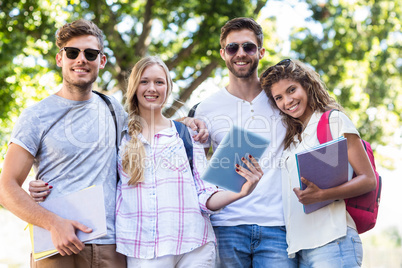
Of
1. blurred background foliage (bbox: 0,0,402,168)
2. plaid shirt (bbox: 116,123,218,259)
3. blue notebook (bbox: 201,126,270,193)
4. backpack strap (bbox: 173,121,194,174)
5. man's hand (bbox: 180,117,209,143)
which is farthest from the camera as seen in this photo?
blurred background foliage (bbox: 0,0,402,168)

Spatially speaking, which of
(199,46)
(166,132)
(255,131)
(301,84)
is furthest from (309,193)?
(199,46)

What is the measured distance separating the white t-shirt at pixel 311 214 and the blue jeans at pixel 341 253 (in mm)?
46

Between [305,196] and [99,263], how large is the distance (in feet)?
4.95

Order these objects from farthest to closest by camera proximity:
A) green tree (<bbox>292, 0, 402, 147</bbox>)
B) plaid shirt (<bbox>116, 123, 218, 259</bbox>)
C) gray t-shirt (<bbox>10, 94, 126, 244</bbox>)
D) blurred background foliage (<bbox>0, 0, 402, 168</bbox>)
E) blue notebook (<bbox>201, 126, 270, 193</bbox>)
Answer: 1. green tree (<bbox>292, 0, 402, 147</bbox>)
2. blurred background foliage (<bbox>0, 0, 402, 168</bbox>)
3. gray t-shirt (<bbox>10, 94, 126, 244</bbox>)
4. plaid shirt (<bbox>116, 123, 218, 259</bbox>)
5. blue notebook (<bbox>201, 126, 270, 193</bbox>)

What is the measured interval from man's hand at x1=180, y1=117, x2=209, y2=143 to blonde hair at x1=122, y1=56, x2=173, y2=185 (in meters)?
0.29

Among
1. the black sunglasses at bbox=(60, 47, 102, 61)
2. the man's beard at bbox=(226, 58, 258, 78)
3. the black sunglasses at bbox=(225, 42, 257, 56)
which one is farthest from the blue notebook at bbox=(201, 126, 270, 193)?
the black sunglasses at bbox=(60, 47, 102, 61)

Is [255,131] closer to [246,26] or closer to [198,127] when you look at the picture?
[198,127]

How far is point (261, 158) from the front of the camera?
334 centimetres

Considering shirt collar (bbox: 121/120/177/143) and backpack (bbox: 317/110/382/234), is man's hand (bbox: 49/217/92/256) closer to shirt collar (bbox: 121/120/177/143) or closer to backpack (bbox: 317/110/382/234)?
shirt collar (bbox: 121/120/177/143)

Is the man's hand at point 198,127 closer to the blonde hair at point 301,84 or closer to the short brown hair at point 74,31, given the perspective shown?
the blonde hair at point 301,84

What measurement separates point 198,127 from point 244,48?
85 centimetres

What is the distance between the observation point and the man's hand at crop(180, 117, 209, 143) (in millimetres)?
3199

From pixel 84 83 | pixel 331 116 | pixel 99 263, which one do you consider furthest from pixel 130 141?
pixel 331 116

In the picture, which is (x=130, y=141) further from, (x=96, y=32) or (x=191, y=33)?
(x=191, y=33)
